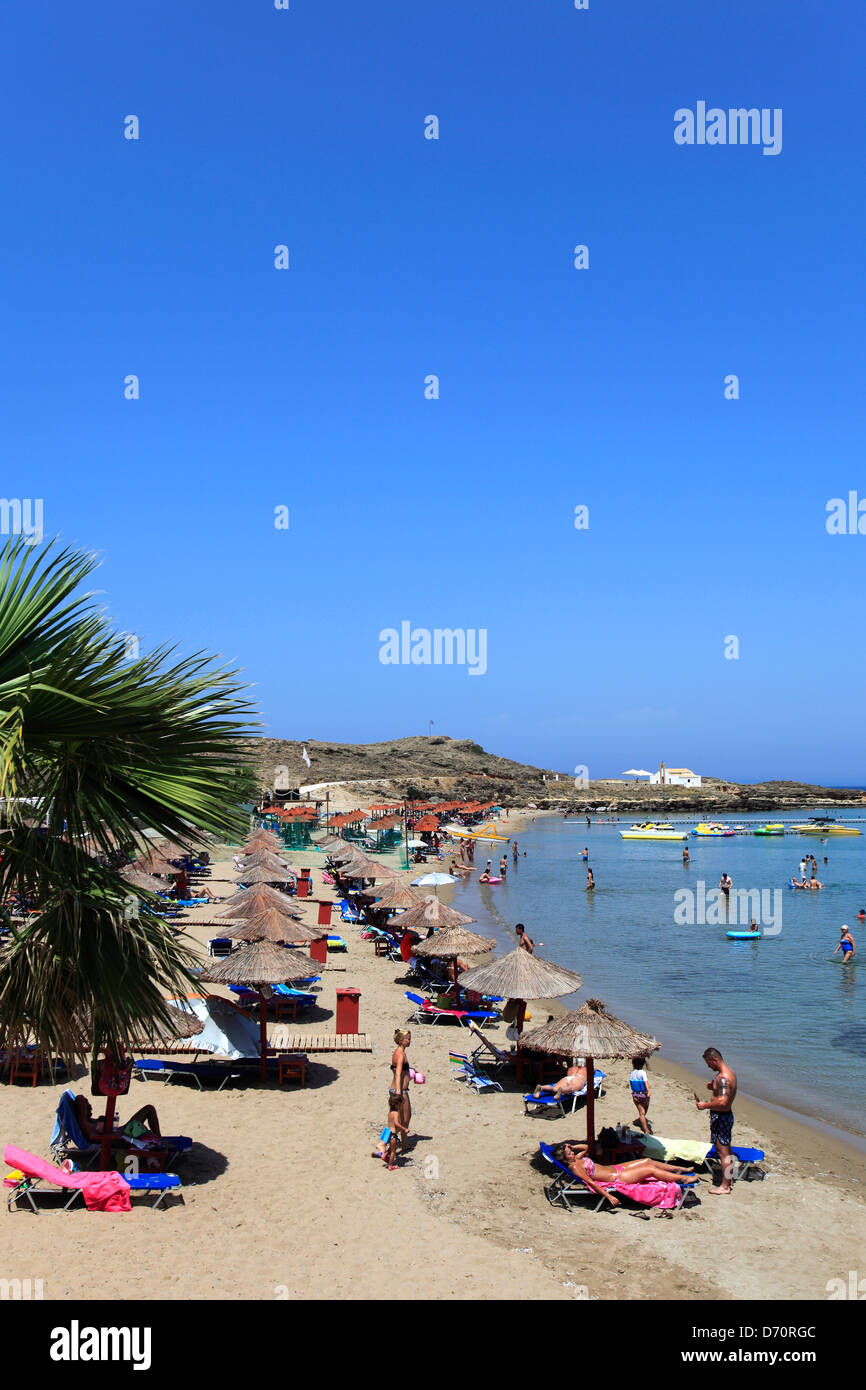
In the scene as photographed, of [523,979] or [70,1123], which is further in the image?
[523,979]

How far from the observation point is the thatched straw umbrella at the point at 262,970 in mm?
11859

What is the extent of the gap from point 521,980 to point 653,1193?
3.73 meters

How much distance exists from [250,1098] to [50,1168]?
369 centimetres

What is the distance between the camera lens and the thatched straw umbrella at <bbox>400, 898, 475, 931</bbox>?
664 inches

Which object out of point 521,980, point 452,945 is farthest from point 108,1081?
point 452,945

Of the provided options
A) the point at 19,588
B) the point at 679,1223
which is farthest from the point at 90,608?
the point at 679,1223

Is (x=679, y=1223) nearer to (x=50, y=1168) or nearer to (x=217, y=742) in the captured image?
(x=50, y=1168)

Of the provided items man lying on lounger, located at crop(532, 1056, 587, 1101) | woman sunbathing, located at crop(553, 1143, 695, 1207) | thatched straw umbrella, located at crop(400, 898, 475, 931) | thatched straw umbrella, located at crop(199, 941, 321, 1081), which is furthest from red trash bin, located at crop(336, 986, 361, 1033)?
woman sunbathing, located at crop(553, 1143, 695, 1207)

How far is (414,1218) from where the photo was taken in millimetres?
8367

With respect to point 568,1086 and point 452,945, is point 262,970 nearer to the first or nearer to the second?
point 568,1086

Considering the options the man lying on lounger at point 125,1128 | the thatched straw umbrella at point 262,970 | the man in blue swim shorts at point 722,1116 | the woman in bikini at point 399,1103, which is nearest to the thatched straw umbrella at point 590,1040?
the man in blue swim shorts at point 722,1116

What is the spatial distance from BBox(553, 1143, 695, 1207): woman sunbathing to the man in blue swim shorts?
318 millimetres

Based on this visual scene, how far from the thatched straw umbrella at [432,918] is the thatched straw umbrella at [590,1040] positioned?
266 inches

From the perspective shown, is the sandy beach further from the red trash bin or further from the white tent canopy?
the red trash bin
